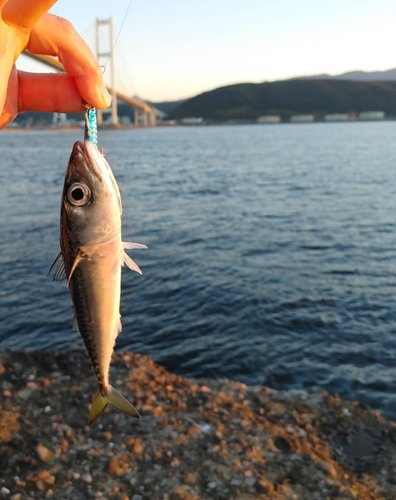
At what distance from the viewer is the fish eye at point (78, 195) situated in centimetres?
350

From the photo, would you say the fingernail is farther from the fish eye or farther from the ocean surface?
the ocean surface

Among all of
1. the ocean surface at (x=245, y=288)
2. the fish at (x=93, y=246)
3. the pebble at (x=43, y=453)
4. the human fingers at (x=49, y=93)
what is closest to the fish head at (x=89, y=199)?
the fish at (x=93, y=246)

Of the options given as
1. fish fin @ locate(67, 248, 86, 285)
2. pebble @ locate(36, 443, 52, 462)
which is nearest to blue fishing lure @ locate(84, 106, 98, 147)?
fish fin @ locate(67, 248, 86, 285)

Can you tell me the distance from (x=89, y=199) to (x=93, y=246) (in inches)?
15.7

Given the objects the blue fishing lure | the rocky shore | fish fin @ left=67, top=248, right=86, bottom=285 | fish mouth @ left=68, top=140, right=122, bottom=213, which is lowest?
the rocky shore

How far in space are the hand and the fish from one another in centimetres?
74

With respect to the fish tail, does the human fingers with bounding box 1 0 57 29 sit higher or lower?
higher

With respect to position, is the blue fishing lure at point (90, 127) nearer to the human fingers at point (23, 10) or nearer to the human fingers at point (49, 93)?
the human fingers at point (49, 93)

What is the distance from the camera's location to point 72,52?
12.3 feet

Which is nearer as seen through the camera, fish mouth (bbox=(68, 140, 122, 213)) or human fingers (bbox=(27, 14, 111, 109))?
fish mouth (bbox=(68, 140, 122, 213))

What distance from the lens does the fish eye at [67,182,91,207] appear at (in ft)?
11.5

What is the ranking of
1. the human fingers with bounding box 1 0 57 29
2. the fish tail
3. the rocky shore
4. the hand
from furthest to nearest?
the rocky shore < the fish tail < the hand < the human fingers with bounding box 1 0 57 29

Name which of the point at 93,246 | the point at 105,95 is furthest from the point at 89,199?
the point at 105,95

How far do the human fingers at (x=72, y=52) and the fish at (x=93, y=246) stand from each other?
0.74m
